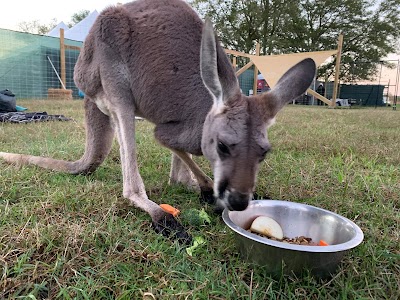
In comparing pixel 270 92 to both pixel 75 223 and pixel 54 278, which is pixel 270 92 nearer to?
pixel 75 223

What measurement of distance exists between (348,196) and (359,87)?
62.7ft

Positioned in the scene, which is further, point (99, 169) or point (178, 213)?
point (99, 169)

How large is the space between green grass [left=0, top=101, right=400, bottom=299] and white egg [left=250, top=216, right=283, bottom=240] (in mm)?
121

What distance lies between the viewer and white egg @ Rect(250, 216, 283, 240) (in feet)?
4.70

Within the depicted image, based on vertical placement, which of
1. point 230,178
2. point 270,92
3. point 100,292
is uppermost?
point 270,92

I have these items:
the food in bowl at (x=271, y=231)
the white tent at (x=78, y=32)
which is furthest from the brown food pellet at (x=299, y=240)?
the white tent at (x=78, y=32)

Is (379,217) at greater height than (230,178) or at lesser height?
lesser

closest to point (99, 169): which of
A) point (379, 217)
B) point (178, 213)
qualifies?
point (178, 213)

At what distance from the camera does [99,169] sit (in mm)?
2551

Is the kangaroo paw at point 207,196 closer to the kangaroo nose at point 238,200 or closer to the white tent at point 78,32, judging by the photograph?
the kangaroo nose at point 238,200

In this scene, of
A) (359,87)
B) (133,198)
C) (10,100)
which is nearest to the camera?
(133,198)

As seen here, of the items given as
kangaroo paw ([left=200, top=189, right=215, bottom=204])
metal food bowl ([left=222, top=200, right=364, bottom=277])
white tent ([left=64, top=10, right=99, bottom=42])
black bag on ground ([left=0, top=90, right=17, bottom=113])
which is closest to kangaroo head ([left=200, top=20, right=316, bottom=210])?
metal food bowl ([left=222, top=200, right=364, bottom=277])

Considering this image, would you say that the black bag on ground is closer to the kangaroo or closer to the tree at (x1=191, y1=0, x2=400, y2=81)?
the kangaroo

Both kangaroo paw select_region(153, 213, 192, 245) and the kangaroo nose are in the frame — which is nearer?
the kangaroo nose
